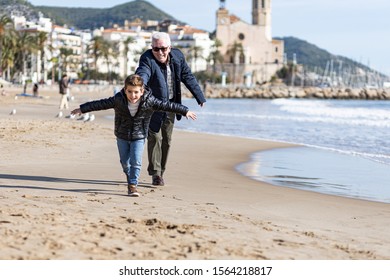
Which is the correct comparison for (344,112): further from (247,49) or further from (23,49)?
(247,49)

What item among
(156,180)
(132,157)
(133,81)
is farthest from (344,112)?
(133,81)

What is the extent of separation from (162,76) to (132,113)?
816mm

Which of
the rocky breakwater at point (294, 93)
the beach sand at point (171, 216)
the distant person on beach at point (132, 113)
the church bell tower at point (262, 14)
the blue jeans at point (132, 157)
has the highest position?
the church bell tower at point (262, 14)

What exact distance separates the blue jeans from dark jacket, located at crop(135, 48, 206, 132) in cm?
67

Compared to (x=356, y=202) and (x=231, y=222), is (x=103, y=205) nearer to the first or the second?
(x=231, y=222)

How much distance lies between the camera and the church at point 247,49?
150125 millimetres

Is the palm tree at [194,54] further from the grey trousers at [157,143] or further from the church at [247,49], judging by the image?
the grey trousers at [157,143]

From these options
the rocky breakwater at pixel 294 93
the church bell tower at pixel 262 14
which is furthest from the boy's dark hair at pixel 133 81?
the church bell tower at pixel 262 14

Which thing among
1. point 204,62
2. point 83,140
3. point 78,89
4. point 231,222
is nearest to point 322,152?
point 83,140

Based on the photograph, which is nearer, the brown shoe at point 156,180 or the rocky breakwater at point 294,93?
the brown shoe at point 156,180

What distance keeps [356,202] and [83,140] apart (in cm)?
740

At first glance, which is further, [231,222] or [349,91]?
[349,91]

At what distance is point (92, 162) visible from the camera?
10.9 metres

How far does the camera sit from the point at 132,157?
761 centimetres
